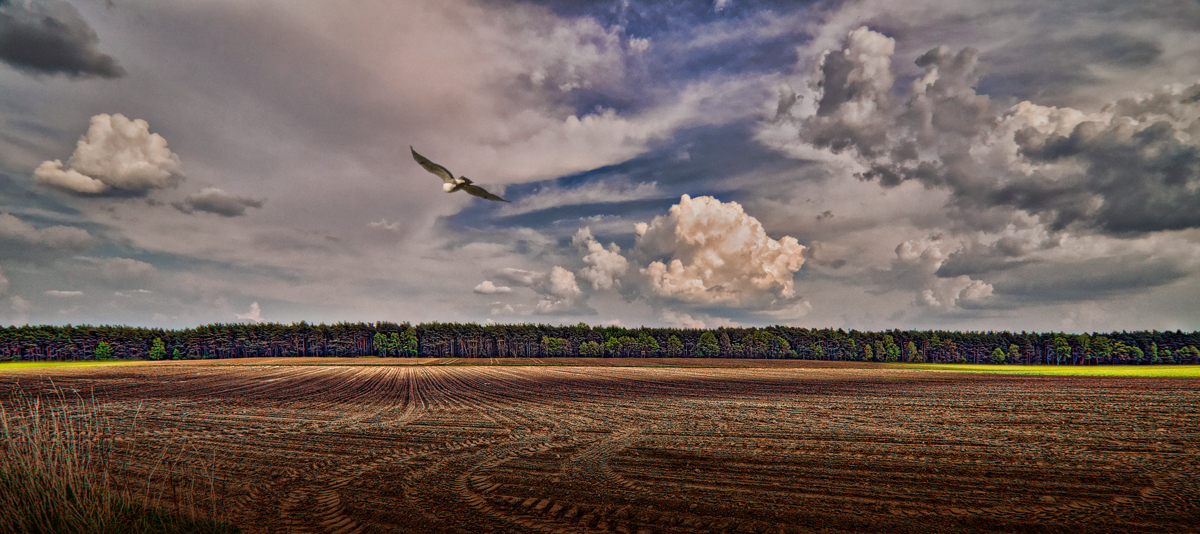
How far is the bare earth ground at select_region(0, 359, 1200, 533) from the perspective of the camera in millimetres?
7809

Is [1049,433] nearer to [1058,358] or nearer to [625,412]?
[625,412]

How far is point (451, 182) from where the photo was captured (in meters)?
13.9

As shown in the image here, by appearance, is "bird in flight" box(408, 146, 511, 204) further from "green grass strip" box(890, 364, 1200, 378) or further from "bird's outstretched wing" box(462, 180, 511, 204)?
"green grass strip" box(890, 364, 1200, 378)

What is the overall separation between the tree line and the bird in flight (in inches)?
4745

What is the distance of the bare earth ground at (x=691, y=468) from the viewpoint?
7.81m

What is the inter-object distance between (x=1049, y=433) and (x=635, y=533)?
48.4ft

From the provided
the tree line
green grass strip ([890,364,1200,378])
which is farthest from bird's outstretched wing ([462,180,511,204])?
the tree line

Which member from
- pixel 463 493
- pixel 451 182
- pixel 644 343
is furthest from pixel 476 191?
pixel 644 343

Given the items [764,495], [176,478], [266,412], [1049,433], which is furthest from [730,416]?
[266,412]

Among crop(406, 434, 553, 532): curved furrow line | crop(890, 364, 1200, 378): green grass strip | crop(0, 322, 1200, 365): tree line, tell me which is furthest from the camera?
crop(0, 322, 1200, 365): tree line

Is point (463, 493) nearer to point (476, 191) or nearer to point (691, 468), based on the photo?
point (691, 468)

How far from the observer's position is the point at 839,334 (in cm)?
14500

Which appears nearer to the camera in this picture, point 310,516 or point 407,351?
point 310,516

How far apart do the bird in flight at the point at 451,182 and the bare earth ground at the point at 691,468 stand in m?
6.71
